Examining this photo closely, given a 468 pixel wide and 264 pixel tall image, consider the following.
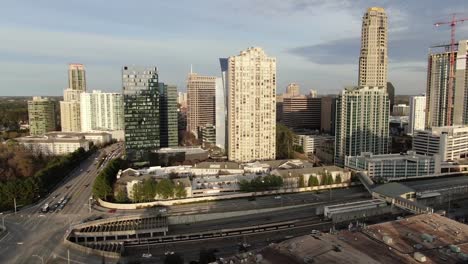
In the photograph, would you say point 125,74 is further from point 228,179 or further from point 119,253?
point 119,253

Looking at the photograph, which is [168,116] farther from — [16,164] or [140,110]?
[16,164]

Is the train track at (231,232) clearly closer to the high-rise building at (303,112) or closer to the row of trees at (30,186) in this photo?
the row of trees at (30,186)

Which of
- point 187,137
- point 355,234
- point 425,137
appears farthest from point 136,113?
point 425,137

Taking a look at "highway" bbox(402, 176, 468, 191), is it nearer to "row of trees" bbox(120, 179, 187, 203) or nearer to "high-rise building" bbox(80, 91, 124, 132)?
"row of trees" bbox(120, 179, 187, 203)

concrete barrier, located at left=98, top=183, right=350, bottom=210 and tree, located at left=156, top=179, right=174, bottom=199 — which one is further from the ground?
tree, located at left=156, top=179, right=174, bottom=199

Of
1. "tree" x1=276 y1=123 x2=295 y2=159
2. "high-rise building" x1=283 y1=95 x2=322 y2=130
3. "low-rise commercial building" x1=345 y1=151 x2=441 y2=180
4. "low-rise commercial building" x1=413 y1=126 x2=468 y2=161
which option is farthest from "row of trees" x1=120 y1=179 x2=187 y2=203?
"high-rise building" x1=283 y1=95 x2=322 y2=130
